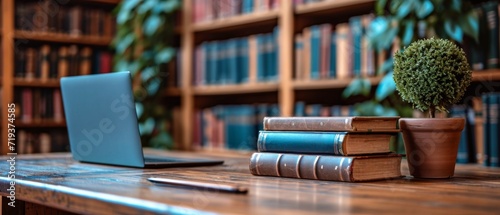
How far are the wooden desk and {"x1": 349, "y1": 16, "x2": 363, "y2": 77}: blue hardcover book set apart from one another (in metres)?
1.45

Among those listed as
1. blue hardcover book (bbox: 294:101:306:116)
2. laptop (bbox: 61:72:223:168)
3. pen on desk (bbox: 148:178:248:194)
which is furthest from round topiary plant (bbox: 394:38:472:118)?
blue hardcover book (bbox: 294:101:306:116)

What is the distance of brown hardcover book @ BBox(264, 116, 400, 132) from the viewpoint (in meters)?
1.25

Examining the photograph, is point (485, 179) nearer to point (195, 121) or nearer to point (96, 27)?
point (195, 121)

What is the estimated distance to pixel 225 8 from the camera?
11.6 feet

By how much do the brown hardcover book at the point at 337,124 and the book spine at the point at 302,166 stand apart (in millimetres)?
57

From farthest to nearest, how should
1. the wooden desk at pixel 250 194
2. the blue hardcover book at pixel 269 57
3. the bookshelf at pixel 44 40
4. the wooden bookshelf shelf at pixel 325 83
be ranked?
the bookshelf at pixel 44 40 < the blue hardcover book at pixel 269 57 < the wooden bookshelf shelf at pixel 325 83 < the wooden desk at pixel 250 194

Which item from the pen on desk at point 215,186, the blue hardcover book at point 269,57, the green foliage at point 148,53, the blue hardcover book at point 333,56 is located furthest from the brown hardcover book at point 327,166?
the green foliage at point 148,53

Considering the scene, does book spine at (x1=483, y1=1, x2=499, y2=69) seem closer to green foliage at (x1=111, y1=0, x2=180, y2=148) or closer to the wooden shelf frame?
green foliage at (x1=111, y1=0, x2=180, y2=148)

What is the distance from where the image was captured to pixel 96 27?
4094 mm

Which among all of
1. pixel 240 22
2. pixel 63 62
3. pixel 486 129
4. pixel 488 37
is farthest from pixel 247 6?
pixel 486 129

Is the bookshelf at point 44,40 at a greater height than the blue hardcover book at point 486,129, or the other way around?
the bookshelf at point 44,40

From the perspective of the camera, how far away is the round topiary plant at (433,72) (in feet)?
4.12

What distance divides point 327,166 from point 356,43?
67.7 inches

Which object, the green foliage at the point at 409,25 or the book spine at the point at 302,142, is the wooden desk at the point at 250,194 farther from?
the green foliage at the point at 409,25
